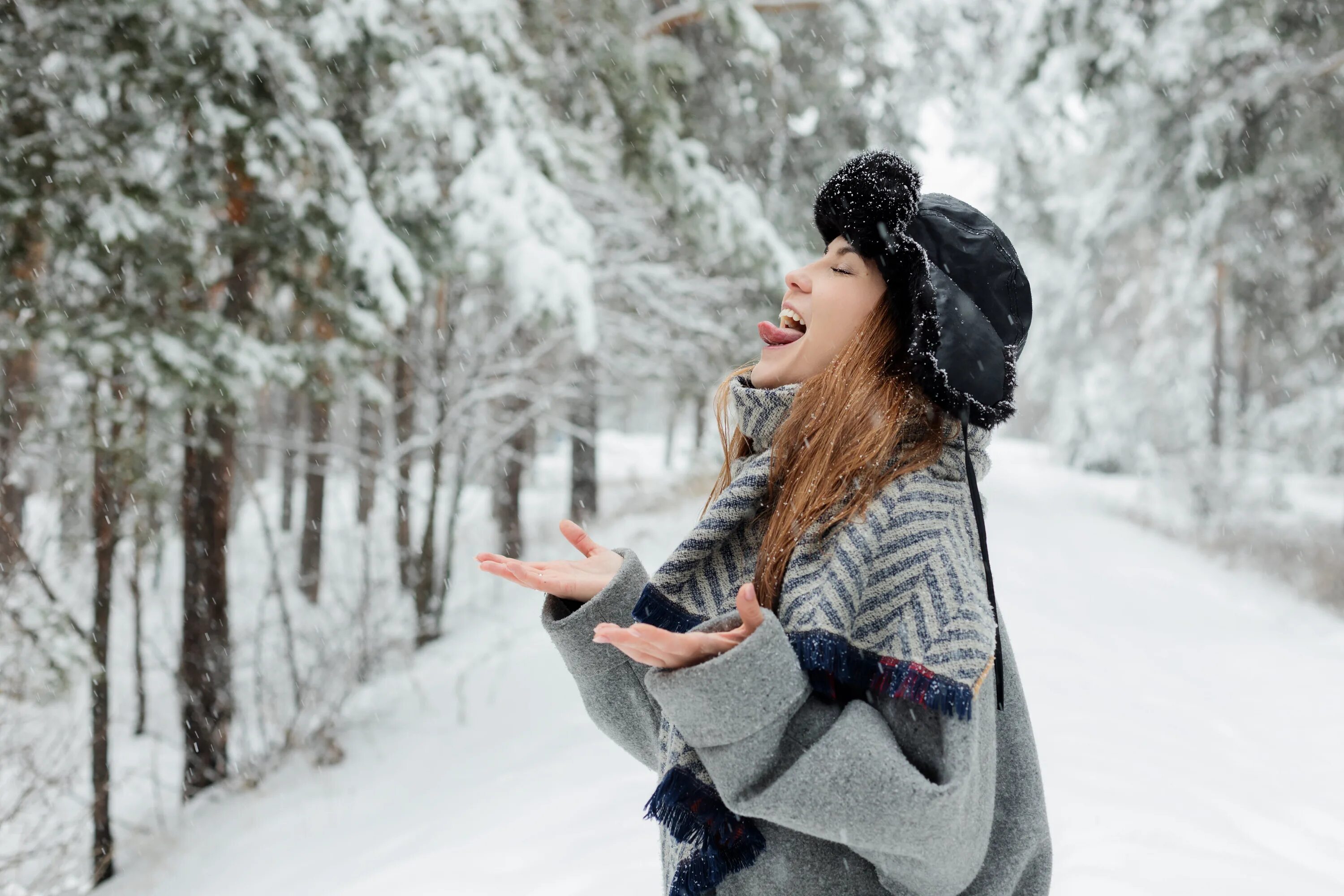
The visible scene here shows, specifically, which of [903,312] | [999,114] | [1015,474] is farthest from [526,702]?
[1015,474]

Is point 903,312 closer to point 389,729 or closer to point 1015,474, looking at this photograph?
point 389,729

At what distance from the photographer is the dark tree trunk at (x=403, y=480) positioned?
848 centimetres

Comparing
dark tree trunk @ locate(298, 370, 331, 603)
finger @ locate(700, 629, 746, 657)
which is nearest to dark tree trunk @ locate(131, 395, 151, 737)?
dark tree trunk @ locate(298, 370, 331, 603)

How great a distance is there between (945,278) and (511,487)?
10.3 meters

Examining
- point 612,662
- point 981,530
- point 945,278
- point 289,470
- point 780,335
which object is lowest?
point 289,470

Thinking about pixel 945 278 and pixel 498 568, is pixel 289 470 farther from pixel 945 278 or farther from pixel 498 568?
pixel 945 278

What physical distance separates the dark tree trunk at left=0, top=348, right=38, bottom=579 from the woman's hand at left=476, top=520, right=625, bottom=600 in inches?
177

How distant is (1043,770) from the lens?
4148 millimetres

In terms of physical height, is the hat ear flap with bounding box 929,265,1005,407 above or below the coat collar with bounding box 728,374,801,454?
above

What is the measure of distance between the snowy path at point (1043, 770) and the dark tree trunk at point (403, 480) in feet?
3.25

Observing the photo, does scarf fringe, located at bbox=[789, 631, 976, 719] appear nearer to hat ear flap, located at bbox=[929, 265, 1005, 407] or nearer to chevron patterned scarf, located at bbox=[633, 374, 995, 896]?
chevron patterned scarf, located at bbox=[633, 374, 995, 896]

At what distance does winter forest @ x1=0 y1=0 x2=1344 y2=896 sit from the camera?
15.5 feet

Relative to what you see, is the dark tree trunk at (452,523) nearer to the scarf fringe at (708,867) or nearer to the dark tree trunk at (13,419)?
the dark tree trunk at (13,419)

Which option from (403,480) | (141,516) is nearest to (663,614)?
(141,516)
